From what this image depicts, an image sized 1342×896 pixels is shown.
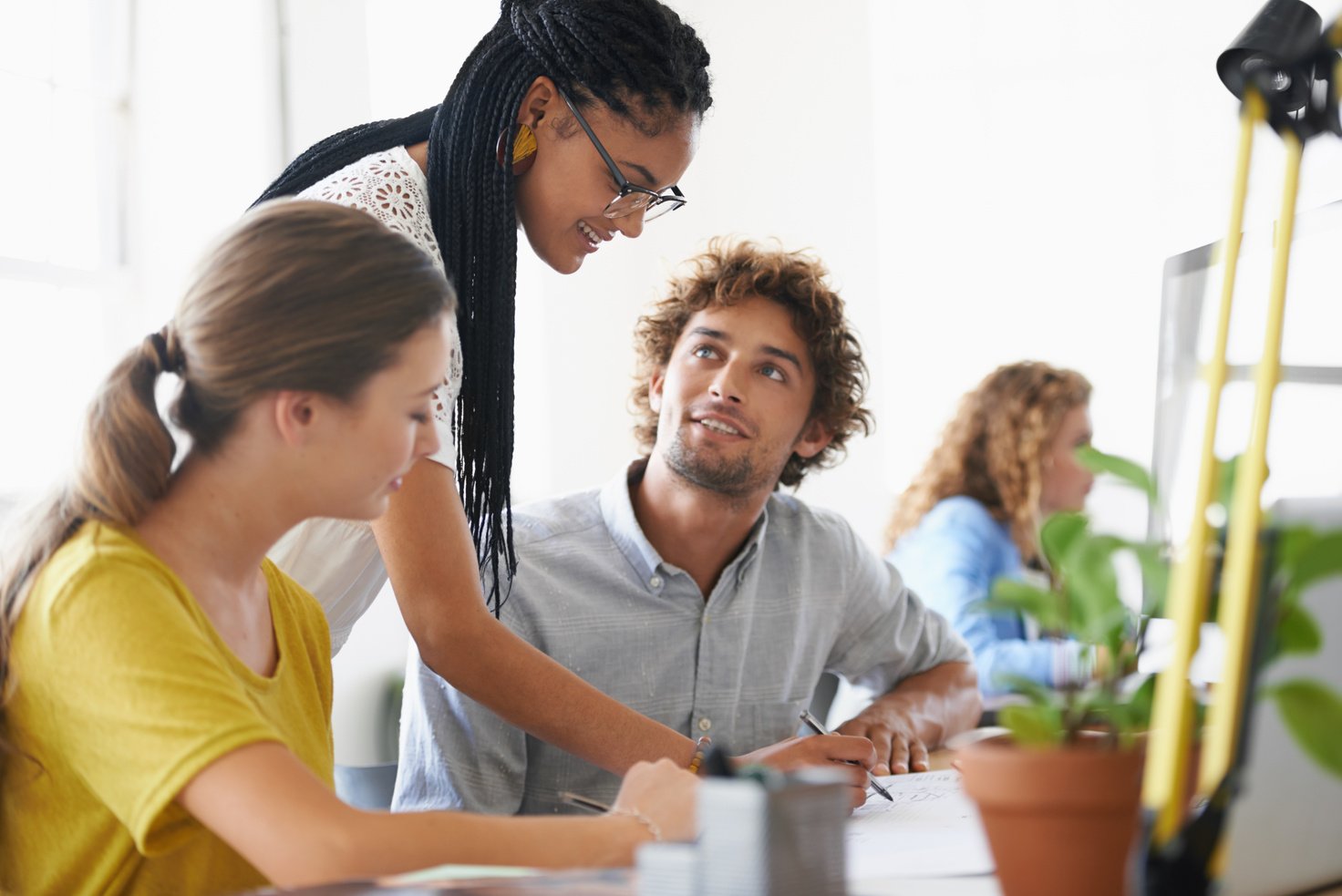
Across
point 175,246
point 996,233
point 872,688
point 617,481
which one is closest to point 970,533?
point 872,688

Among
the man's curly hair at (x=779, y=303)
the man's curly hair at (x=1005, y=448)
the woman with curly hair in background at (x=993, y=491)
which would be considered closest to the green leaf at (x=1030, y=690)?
the man's curly hair at (x=779, y=303)

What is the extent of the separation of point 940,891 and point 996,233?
3.69 m

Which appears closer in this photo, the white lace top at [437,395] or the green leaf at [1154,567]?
the green leaf at [1154,567]

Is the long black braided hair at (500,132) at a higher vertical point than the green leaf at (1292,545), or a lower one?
higher

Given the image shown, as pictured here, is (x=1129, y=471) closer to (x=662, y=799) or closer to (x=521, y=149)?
(x=662, y=799)

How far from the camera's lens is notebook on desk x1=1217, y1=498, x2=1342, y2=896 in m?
0.81

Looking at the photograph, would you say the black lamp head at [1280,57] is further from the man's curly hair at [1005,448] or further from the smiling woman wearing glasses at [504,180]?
the man's curly hair at [1005,448]

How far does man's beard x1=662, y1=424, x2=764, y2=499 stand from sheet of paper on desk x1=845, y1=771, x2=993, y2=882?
1.71 ft

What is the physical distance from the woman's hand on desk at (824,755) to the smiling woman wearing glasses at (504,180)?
0.35 ft

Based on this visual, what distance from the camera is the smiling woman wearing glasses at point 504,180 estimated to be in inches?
58.1

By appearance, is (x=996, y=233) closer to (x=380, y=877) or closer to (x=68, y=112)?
(x=68, y=112)

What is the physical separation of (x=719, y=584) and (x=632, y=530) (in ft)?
0.47

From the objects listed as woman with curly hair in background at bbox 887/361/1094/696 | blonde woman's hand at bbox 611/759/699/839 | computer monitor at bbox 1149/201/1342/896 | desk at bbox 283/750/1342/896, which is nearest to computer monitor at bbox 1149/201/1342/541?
computer monitor at bbox 1149/201/1342/896

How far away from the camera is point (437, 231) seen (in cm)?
152
